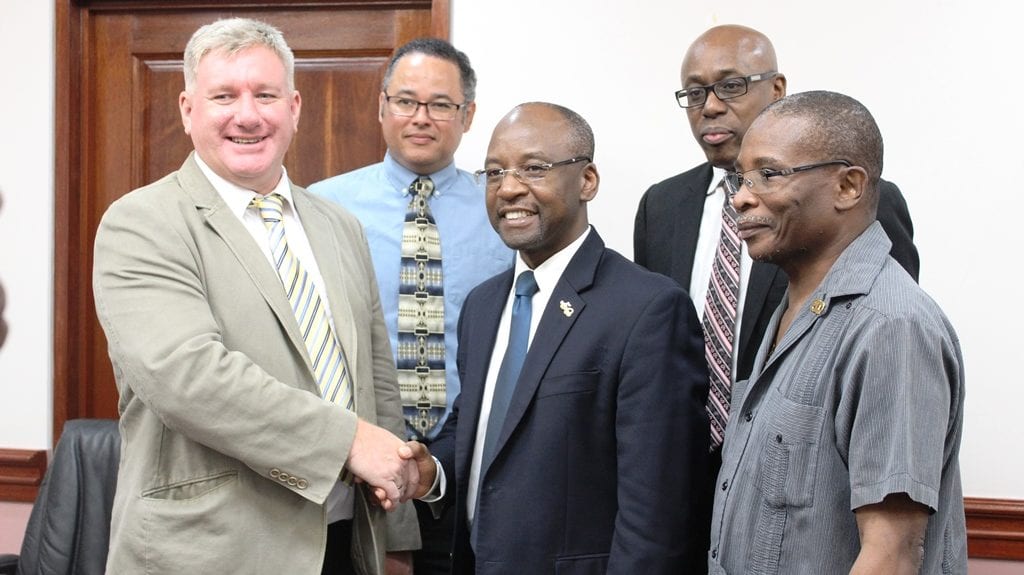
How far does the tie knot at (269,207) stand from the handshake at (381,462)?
1.43ft

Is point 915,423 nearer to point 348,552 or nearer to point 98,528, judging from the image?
point 348,552

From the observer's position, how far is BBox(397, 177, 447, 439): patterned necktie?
2.60m

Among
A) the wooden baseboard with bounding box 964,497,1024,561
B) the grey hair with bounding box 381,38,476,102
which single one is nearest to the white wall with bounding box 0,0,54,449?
the grey hair with bounding box 381,38,476,102

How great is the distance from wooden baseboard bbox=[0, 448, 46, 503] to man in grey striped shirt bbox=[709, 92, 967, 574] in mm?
2610

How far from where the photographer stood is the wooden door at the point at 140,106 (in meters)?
3.47

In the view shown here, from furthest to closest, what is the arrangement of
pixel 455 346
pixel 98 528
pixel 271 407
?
pixel 98 528 → pixel 455 346 → pixel 271 407

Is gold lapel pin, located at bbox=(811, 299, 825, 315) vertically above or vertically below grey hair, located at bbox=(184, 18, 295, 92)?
below

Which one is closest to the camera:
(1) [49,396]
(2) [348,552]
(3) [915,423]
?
(3) [915,423]

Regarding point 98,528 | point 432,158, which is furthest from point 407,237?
point 98,528

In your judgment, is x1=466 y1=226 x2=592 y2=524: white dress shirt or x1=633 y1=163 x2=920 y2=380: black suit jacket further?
x1=633 y1=163 x2=920 y2=380: black suit jacket

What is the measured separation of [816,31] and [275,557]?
210 cm

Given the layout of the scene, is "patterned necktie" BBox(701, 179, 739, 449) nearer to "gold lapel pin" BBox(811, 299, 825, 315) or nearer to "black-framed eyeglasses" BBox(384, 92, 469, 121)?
"gold lapel pin" BBox(811, 299, 825, 315)

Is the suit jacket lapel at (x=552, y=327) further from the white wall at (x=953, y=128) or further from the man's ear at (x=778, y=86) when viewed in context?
the white wall at (x=953, y=128)

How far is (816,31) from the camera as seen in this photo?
10.0ft
